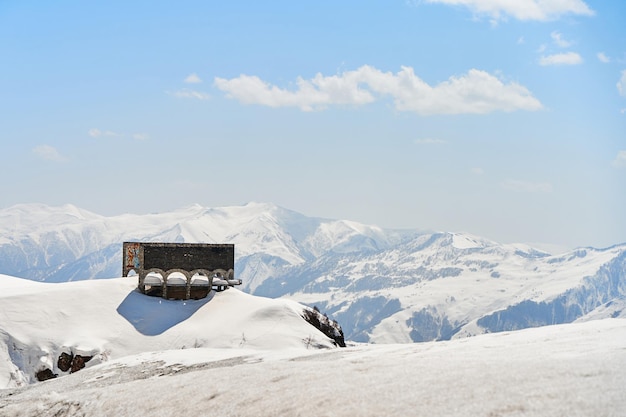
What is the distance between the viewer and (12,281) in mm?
97062

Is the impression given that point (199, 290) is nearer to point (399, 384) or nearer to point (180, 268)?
point (180, 268)

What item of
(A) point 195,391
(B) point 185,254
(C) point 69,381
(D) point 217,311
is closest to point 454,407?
(A) point 195,391

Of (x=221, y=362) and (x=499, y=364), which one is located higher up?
(x=499, y=364)

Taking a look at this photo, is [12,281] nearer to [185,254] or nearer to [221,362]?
[185,254]

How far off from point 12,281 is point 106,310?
75.6ft

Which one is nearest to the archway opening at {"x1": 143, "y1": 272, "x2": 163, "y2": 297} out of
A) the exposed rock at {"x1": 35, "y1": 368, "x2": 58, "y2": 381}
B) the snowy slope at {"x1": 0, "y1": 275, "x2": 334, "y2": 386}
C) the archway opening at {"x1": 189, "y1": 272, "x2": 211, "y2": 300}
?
the snowy slope at {"x1": 0, "y1": 275, "x2": 334, "y2": 386}

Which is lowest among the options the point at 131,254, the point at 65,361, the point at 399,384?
the point at 65,361

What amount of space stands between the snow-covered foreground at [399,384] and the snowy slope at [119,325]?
31.1m

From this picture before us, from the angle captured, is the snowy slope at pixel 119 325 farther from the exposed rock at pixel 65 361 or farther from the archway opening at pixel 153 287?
the archway opening at pixel 153 287

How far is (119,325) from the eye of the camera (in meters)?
78.8

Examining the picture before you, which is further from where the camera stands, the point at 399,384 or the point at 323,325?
the point at 323,325

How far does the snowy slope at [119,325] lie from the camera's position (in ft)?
234

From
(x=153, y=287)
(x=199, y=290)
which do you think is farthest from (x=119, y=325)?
(x=199, y=290)

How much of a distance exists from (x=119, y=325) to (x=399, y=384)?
57.7 m
